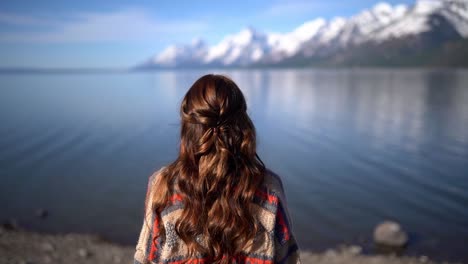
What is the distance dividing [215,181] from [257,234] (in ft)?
1.53

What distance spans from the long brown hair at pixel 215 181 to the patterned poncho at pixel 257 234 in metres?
0.05

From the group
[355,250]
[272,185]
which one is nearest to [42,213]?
[355,250]

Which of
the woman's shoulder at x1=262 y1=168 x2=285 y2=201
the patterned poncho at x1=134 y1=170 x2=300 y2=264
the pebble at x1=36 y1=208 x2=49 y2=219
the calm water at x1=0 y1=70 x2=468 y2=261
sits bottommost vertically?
the pebble at x1=36 y1=208 x2=49 y2=219

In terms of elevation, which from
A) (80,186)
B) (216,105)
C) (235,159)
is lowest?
(80,186)

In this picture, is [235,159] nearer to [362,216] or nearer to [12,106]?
[362,216]

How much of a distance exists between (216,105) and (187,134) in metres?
0.33

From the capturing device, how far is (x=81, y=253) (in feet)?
28.0

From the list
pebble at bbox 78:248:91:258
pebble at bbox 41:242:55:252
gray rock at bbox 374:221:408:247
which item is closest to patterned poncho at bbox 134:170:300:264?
pebble at bbox 78:248:91:258

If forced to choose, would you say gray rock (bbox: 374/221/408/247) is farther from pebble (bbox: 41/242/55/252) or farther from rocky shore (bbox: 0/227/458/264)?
pebble (bbox: 41/242/55/252)

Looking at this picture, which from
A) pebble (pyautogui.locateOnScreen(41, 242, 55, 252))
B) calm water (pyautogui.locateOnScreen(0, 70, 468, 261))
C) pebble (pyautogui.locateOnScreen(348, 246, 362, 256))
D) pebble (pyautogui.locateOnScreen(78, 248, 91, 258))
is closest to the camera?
pebble (pyautogui.locateOnScreen(78, 248, 91, 258))

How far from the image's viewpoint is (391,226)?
9617 millimetres

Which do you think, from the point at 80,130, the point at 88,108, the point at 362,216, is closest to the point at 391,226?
the point at 362,216

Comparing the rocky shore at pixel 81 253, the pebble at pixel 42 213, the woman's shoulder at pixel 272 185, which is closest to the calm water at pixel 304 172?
the pebble at pixel 42 213

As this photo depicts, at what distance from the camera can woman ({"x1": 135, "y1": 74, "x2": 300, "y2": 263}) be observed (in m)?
2.44
